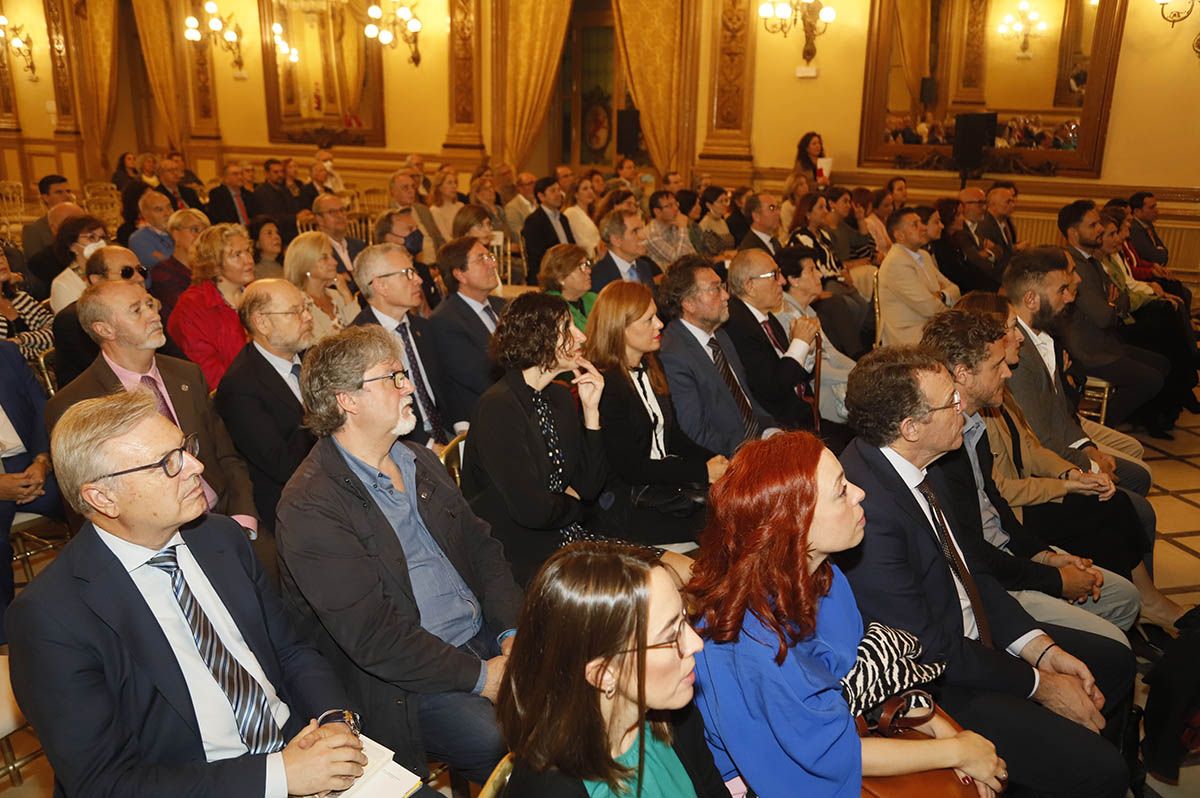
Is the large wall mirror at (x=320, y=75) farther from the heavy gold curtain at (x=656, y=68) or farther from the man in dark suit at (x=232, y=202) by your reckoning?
the heavy gold curtain at (x=656, y=68)

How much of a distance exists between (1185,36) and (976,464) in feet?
26.9

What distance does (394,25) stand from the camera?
11.9 metres

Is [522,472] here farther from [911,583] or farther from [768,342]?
[768,342]

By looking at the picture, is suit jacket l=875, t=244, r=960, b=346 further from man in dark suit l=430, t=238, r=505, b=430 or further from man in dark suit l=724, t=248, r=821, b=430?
man in dark suit l=430, t=238, r=505, b=430

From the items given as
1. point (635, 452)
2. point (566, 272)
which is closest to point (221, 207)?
point (566, 272)

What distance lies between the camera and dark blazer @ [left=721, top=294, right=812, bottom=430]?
4074mm

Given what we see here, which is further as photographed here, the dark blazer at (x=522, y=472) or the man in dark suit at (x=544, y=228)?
the man in dark suit at (x=544, y=228)

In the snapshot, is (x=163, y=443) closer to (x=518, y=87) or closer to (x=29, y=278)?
(x=29, y=278)

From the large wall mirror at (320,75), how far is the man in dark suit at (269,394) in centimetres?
990

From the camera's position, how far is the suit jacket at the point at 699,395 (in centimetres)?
359

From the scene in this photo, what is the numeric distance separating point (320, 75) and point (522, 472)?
39.5 ft

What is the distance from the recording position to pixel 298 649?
2059mm

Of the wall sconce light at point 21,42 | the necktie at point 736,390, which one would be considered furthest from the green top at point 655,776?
the wall sconce light at point 21,42

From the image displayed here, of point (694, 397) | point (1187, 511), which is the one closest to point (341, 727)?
point (694, 397)
